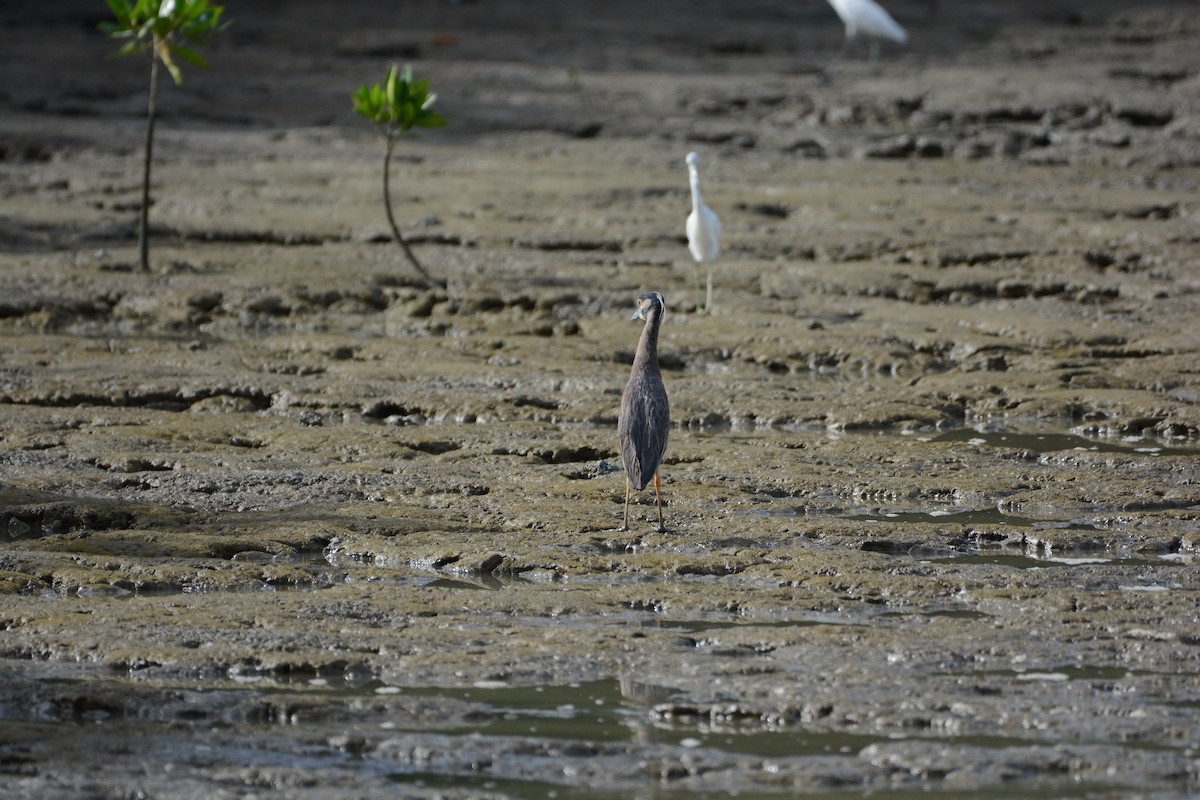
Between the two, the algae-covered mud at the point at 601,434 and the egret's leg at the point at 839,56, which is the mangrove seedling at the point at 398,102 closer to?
the algae-covered mud at the point at 601,434

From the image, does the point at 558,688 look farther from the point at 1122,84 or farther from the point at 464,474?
the point at 1122,84

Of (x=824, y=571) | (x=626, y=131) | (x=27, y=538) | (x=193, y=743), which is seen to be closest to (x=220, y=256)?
(x=626, y=131)

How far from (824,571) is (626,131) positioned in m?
10.8

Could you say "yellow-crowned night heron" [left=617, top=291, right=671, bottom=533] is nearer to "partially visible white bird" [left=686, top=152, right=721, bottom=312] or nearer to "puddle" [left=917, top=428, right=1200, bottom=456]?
"puddle" [left=917, top=428, right=1200, bottom=456]

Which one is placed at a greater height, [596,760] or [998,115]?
[998,115]

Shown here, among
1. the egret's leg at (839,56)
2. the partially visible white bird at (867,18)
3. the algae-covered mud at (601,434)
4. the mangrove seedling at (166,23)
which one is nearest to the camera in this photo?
the algae-covered mud at (601,434)

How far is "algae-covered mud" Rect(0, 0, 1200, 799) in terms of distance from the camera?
4.34 metres

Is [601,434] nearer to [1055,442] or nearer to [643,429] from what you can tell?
[643,429]

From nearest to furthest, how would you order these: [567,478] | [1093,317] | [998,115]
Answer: [567,478], [1093,317], [998,115]

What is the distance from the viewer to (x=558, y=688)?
4.64m

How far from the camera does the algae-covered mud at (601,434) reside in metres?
4.34

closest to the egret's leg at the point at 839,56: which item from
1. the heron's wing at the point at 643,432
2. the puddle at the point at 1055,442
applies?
the puddle at the point at 1055,442

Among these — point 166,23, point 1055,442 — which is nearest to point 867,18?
point 166,23

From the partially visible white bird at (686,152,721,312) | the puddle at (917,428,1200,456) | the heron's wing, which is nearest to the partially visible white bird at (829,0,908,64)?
the partially visible white bird at (686,152,721,312)
